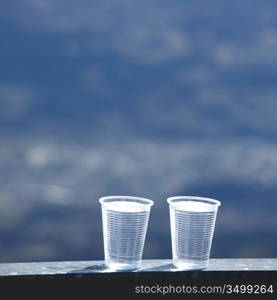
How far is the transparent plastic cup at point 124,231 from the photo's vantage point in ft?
6.43

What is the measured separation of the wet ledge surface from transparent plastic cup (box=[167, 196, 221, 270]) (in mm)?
36

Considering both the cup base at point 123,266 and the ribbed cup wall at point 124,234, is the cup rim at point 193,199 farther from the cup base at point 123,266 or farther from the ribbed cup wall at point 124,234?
the cup base at point 123,266

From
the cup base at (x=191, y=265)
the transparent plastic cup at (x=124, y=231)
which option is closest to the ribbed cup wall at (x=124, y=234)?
the transparent plastic cup at (x=124, y=231)

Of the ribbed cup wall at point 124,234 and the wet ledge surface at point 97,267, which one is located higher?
the ribbed cup wall at point 124,234

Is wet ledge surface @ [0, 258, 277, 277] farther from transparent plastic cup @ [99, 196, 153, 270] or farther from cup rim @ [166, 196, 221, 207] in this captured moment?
cup rim @ [166, 196, 221, 207]

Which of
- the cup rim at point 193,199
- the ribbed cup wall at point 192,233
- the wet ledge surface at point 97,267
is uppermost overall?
the cup rim at point 193,199

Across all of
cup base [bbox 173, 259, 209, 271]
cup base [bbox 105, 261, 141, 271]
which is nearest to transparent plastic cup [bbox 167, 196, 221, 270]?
cup base [bbox 173, 259, 209, 271]

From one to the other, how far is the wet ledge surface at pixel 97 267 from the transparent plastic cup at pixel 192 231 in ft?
0.12

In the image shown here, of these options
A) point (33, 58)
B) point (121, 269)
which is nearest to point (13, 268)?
point (121, 269)

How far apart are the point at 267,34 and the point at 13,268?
3.93 ft

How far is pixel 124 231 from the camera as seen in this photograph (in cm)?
197

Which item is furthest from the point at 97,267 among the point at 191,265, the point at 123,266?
the point at 191,265

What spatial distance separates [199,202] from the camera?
2.04 m

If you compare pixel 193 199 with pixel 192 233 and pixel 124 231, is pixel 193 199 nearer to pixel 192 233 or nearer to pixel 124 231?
pixel 192 233
